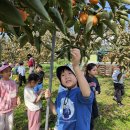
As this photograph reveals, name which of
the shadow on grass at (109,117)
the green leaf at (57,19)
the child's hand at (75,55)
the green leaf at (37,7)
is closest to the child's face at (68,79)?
the child's hand at (75,55)

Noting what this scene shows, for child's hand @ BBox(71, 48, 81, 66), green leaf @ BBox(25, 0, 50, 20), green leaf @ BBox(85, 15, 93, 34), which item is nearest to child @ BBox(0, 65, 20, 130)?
child's hand @ BBox(71, 48, 81, 66)

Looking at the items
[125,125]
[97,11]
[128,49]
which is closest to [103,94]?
[125,125]

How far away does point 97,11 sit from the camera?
1.63 meters

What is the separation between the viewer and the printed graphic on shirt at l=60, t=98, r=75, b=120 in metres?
2.72

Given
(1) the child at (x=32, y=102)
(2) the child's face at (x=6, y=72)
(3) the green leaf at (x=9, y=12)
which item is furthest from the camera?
(1) the child at (x=32, y=102)

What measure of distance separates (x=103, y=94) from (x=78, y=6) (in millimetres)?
9710

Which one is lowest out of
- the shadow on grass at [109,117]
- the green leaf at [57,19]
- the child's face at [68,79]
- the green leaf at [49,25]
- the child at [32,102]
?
the shadow on grass at [109,117]

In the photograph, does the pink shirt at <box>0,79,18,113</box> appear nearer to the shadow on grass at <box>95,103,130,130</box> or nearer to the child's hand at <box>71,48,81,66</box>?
the shadow on grass at <box>95,103,130,130</box>

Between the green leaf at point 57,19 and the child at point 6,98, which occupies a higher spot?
the green leaf at point 57,19

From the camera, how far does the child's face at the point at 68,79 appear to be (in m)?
2.65

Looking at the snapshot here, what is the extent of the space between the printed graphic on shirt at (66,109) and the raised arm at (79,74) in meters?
0.34

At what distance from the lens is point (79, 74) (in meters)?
2.30

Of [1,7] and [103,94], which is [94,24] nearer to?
[1,7]

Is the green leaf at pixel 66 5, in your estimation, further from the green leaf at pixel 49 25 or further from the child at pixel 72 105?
the child at pixel 72 105
